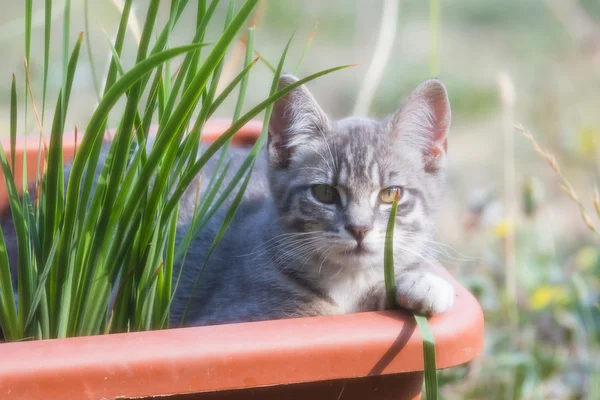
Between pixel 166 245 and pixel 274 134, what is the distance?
1.39 ft

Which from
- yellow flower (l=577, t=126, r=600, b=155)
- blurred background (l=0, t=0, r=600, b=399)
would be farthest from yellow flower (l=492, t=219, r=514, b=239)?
yellow flower (l=577, t=126, r=600, b=155)

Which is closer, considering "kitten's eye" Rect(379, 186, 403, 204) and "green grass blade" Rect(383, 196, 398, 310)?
"green grass blade" Rect(383, 196, 398, 310)

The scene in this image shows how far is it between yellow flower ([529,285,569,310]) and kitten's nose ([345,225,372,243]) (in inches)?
36.3

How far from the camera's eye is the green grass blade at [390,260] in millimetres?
1151

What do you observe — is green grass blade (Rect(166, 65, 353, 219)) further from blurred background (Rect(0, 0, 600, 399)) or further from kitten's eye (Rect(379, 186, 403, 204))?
blurred background (Rect(0, 0, 600, 399))

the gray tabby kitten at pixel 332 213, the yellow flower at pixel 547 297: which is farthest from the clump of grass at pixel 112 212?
the yellow flower at pixel 547 297

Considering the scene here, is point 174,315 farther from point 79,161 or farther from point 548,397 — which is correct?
point 548,397

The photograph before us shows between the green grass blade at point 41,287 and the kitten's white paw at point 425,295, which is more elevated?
the green grass blade at point 41,287

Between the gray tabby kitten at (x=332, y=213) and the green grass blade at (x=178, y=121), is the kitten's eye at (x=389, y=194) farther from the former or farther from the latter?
the green grass blade at (x=178, y=121)

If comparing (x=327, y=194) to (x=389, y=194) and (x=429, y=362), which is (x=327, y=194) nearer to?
(x=389, y=194)

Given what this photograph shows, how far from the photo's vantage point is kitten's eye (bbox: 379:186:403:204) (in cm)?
156

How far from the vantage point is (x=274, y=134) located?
5.23 ft

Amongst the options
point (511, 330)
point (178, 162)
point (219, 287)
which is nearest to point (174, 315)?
point (219, 287)

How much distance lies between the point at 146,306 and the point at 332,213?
17.9 inches
